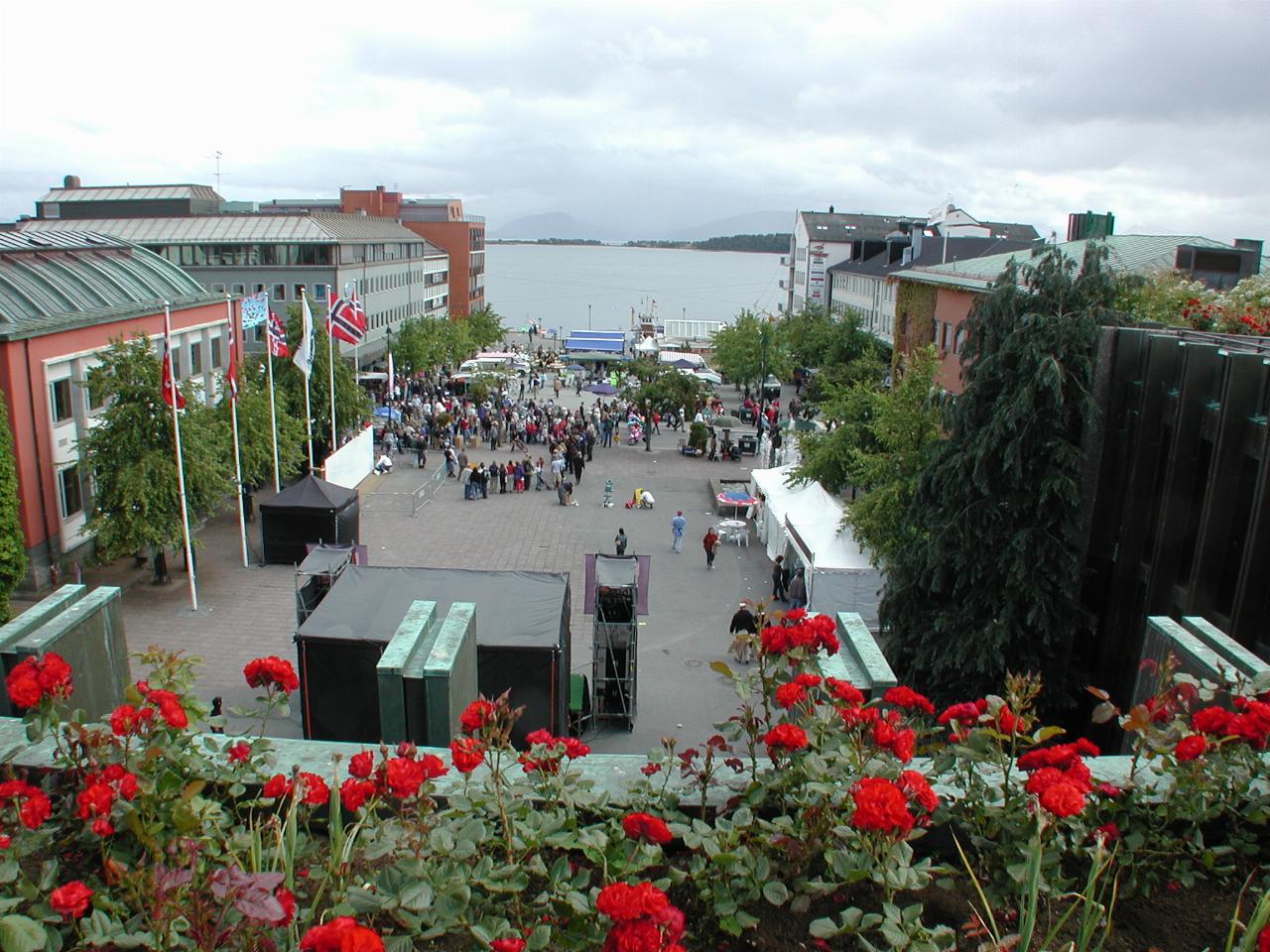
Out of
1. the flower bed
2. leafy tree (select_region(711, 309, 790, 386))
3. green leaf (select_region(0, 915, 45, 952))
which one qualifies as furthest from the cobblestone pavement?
leafy tree (select_region(711, 309, 790, 386))

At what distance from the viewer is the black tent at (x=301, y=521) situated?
869 inches

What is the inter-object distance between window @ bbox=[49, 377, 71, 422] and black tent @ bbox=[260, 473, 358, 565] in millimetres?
4798

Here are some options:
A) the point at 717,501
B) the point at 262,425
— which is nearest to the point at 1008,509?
the point at 717,501

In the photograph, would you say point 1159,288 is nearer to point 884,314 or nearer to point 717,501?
point 717,501

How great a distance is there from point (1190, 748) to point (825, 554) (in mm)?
15989

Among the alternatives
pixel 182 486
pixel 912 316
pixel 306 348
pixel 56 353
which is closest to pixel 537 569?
pixel 182 486

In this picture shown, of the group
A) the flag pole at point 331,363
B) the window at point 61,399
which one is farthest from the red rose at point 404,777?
the flag pole at point 331,363

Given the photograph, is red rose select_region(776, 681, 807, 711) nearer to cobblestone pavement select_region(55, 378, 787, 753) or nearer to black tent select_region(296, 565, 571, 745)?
black tent select_region(296, 565, 571, 745)

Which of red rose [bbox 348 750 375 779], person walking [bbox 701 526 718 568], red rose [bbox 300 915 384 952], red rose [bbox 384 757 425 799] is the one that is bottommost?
person walking [bbox 701 526 718 568]

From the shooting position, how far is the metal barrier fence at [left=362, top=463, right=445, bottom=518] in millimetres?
28391

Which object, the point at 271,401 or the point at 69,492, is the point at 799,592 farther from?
the point at 69,492

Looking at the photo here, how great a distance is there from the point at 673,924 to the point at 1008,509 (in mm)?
12341

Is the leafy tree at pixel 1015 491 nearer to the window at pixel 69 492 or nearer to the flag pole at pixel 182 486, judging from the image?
the flag pole at pixel 182 486

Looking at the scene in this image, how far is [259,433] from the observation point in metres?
25.0
